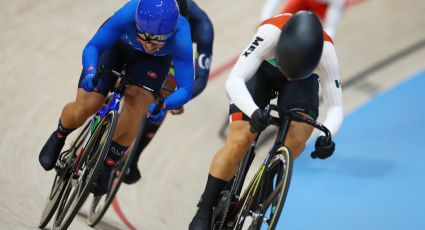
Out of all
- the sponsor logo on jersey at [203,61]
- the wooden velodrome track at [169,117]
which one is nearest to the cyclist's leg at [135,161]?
the wooden velodrome track at [169,117]

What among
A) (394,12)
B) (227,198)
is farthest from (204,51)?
(394,12)

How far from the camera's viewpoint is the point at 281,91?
479 cm

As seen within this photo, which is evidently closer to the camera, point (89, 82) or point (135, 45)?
point (89, 82)

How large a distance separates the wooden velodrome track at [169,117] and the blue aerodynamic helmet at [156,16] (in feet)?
4.55

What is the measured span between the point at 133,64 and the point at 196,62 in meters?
0.98

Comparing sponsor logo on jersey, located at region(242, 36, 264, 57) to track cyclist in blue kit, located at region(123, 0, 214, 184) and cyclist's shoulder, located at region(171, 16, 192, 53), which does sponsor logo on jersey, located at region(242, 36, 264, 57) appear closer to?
cyclist's shoulder, located at region(171, 16, 192, 53)

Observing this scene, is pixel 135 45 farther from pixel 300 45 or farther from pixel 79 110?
pixel 300 45

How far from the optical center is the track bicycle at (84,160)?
489cm

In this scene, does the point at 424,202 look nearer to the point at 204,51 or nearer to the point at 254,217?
the point at 204,51

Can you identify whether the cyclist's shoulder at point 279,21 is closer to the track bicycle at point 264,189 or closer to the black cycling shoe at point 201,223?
the track bicycle at point 264,189

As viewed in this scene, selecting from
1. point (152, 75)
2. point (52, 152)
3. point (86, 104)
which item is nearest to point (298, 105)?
point (152, 75)

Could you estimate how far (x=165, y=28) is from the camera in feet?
16.0

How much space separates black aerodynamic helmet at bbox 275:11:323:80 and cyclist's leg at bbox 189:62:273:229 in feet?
1.53

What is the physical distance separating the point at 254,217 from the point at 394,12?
23.0ft
